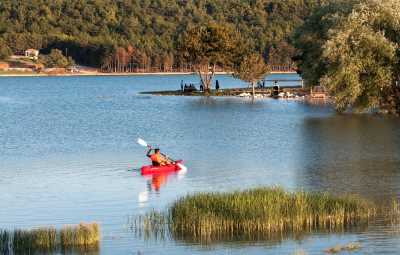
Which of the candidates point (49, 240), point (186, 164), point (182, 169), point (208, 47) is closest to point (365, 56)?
point (186, 164)

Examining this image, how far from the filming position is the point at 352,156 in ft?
140

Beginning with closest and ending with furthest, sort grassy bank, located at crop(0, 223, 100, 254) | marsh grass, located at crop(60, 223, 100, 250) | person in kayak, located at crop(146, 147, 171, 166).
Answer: grassy bank, located at crop(0, 223, 100, 254) → marsh grass, located at crop(60, 223, 100, 250) → person in kayak, located at crop(146, 147, 171, 166)

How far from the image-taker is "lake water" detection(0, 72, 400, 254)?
24.7 metres

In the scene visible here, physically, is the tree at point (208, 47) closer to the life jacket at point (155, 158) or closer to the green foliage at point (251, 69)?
the green foliage at point (251, 69)

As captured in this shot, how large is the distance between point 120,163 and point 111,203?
11051 millimetres

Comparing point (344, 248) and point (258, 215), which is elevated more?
point (258, 215)

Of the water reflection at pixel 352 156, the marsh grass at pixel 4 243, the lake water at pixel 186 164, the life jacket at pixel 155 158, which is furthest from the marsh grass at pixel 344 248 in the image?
the life jacket at pixel 155 158

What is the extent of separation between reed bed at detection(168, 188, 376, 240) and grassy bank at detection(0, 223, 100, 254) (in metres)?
2.38

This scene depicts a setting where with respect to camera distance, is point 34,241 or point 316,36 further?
point 316,36

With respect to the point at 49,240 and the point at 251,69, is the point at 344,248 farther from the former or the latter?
the point at 251,69

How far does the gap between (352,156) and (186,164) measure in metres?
7.62

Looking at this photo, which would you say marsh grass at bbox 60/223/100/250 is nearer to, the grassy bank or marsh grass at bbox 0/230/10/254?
the grassy bank

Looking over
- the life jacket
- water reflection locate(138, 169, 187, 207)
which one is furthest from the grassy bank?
the life jacket

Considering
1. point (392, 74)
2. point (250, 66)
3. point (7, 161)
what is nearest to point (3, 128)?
point (7, 161)
